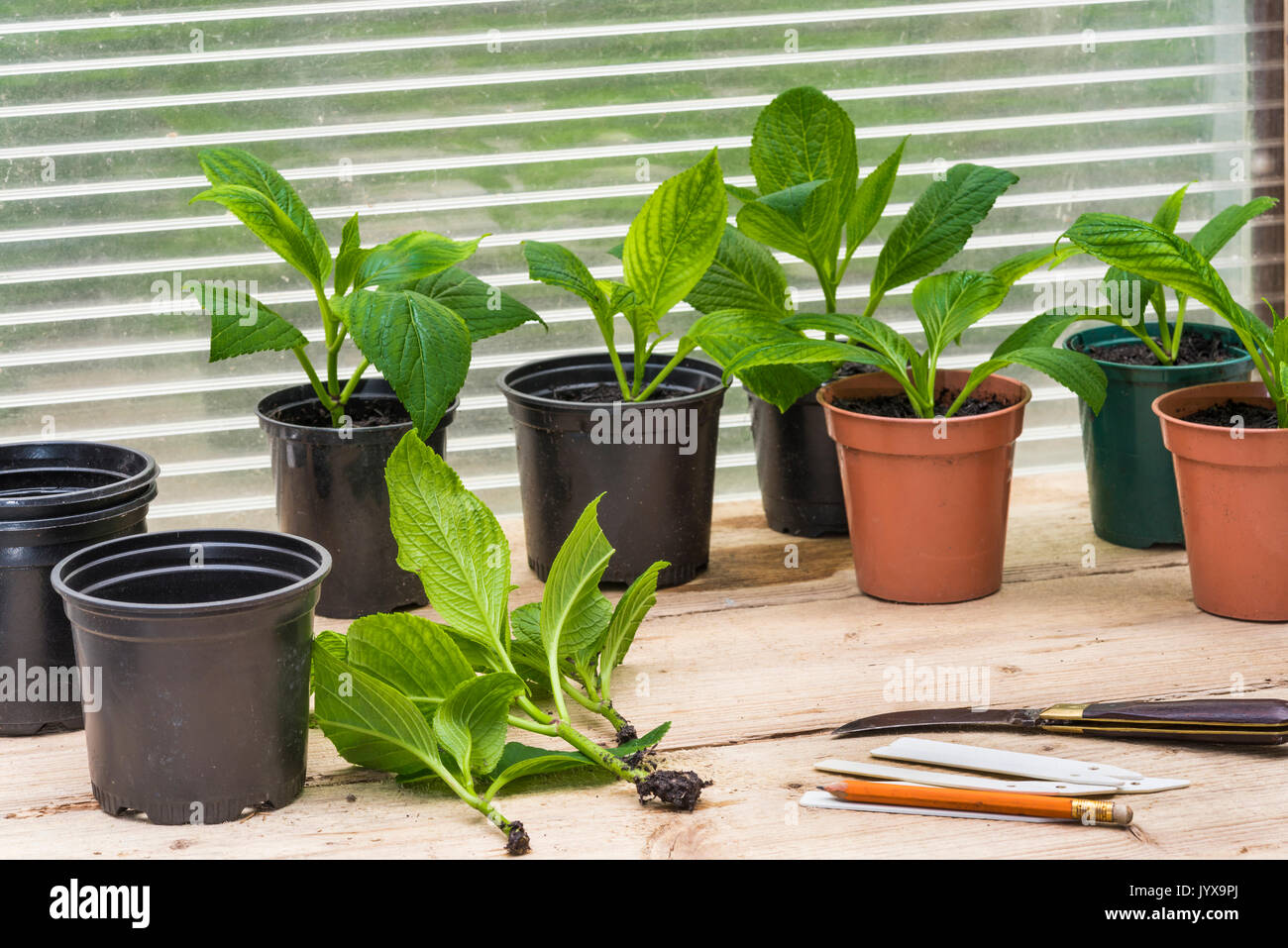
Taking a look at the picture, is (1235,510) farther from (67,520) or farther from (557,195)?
(67,520)

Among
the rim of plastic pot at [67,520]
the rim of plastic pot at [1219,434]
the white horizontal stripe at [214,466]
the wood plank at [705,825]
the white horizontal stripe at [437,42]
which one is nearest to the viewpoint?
the wood plank at [705,825]

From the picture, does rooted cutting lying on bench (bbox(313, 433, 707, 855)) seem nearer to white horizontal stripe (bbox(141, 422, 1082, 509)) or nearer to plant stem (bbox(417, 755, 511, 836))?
plant stem (bbox(417, 755, 511, 836))

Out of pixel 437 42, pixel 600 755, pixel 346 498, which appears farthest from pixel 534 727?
pixel 437 42

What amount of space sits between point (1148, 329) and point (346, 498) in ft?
2.53

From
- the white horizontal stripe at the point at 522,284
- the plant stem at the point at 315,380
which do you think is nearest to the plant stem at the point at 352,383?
the plant stem at the point at 315,380

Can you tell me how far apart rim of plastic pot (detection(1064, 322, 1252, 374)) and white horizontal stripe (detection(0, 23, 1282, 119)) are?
30 centimetres

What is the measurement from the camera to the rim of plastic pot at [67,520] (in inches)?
37.9

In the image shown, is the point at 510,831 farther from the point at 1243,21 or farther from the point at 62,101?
the point at 1243,21

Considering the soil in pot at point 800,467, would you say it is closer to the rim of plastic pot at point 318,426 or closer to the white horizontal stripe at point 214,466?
the rim of plastic pot at point 318,426

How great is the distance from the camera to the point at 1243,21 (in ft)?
4.86

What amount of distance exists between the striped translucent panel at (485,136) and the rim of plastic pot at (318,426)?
0.17 meters

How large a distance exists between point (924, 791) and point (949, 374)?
1.68ft

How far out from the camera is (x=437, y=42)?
1352 millimetres

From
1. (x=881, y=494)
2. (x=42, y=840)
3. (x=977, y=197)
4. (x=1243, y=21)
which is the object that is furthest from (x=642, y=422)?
(x=1243, y=21)
